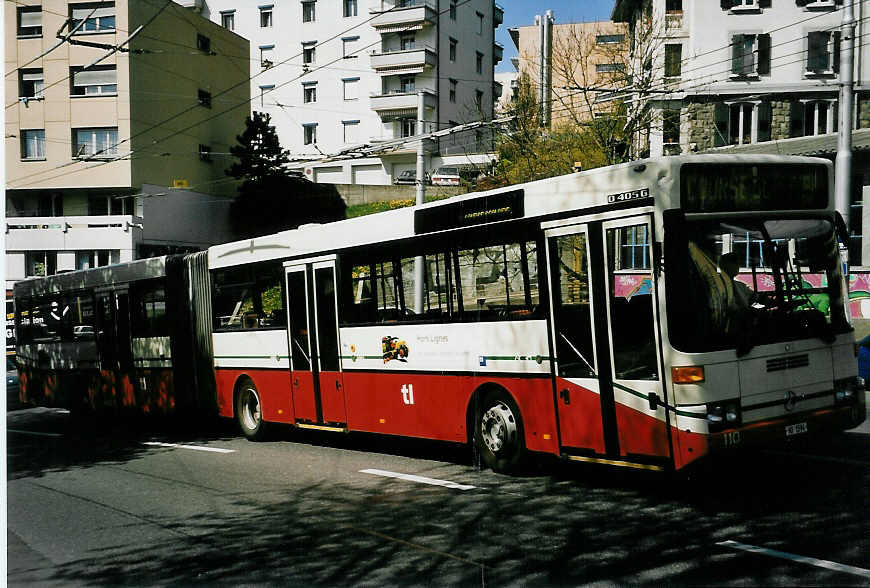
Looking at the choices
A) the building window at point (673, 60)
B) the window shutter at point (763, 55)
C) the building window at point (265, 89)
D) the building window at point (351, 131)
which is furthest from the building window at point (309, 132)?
the window shutter at point (763, 55)

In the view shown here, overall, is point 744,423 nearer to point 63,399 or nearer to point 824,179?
point 824,179

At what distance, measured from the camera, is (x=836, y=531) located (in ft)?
21.2

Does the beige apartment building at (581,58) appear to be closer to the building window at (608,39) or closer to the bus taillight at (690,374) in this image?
the building window at (608,39)

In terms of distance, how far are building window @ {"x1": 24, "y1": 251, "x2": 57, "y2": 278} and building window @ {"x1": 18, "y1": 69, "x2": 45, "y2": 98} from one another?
7212 mm

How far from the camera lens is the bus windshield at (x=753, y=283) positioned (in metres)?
7.61

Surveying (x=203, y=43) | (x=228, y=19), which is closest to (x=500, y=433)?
(x=228, y=19)

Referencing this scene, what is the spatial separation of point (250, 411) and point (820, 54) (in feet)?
107

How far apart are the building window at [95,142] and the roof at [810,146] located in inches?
757

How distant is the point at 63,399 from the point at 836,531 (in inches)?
652

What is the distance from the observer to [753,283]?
8.01 metres

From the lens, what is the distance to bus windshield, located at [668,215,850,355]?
761cm

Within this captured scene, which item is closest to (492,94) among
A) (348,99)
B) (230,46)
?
(230,46)

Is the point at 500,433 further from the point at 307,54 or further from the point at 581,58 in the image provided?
the point at 581,58

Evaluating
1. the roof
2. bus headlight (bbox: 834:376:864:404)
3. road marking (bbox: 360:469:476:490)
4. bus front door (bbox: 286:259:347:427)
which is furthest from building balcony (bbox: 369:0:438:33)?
bus headlight (bbox: 834:376:864:404)
